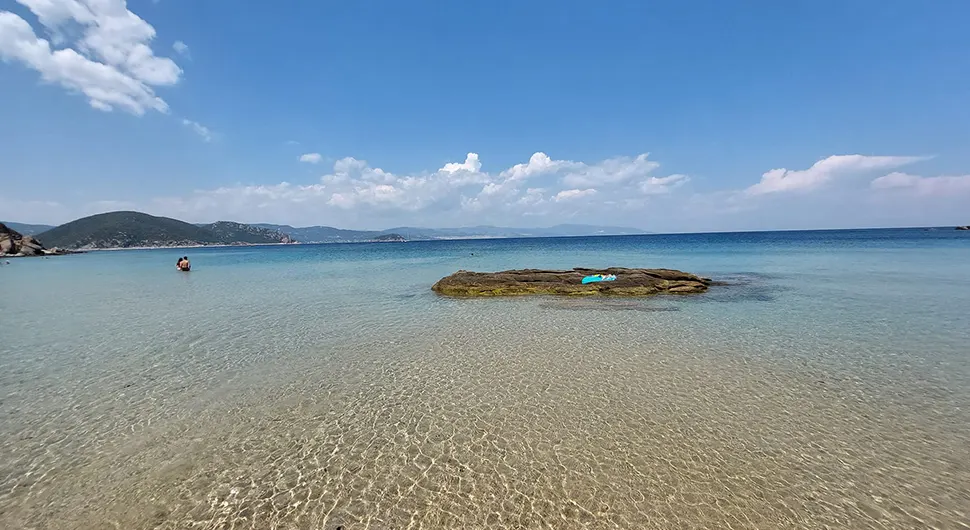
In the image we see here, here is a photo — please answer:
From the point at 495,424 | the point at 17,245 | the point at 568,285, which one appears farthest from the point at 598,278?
the point at 17,245

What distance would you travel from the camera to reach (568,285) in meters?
27.7

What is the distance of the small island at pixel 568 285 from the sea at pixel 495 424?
8.06 metres

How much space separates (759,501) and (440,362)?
8904mm

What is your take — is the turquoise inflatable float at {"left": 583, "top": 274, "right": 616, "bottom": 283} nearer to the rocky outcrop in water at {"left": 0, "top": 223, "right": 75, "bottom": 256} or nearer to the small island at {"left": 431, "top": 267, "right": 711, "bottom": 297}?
the small island at {"left": 431, "top": 267, "right": 711, "bottom": 297}

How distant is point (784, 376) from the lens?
1108 cm

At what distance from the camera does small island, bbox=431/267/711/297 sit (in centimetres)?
2611

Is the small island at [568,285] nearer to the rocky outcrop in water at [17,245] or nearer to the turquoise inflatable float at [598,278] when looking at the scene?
the turquoise inflatable float at [598,278]

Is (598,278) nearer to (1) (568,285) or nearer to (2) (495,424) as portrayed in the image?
(1) (568,285)

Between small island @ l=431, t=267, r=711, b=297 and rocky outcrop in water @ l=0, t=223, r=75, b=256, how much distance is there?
438 ft

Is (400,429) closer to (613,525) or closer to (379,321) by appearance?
(613,525)

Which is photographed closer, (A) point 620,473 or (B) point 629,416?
(A) point 620,473

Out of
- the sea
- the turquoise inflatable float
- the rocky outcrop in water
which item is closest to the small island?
the turquoise inflatable float

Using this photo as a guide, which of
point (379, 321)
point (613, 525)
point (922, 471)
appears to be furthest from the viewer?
point (379, 321)

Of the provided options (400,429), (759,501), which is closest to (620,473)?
(759,501)
